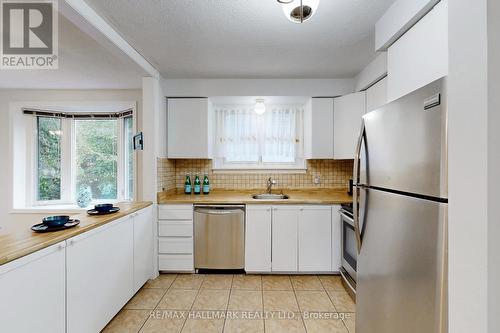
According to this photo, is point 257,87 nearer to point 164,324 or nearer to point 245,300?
point 245,300

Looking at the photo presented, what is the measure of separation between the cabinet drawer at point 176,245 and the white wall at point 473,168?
8.44 feet

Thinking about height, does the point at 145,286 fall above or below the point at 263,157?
below

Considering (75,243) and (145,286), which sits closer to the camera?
(75,243)

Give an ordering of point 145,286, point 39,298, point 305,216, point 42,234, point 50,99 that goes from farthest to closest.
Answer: point 50,99, point 305,216, point 145,286, point 42,234, point 39,298

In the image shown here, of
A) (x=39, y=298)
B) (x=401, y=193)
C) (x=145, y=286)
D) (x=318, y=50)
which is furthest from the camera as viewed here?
(x=145, y=286)

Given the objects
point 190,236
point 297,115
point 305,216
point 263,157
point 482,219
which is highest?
point 297,115

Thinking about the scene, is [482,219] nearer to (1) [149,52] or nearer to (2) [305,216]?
(2) [305,216]

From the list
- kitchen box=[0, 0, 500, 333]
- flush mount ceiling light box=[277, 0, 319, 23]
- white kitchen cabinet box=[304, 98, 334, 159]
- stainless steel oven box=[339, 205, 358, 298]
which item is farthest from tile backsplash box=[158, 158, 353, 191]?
flush mount ceiling light box=[277, 0, 319, 23]

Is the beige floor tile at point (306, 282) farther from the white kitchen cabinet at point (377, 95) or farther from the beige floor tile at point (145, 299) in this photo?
the white kitchen cabinet at point (377, 95)

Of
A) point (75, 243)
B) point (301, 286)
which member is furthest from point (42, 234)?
point (301, 286)

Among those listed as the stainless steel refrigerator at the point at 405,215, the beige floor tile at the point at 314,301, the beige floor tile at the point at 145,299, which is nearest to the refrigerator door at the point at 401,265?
the stainless steel refrigerator at the point at 405,215

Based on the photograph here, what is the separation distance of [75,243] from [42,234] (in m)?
0.18

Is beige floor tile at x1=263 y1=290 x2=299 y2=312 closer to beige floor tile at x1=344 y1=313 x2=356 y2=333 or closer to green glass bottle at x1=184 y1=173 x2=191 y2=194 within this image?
beige floor tile at x1=344 y1=313 x2=356 y2=333

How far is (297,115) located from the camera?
363 cm
